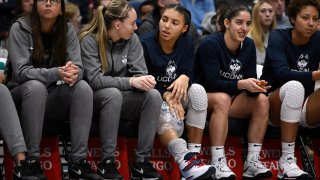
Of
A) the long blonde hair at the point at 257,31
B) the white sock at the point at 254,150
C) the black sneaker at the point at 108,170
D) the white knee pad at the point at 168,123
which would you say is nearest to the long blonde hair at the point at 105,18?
the white knee pad at the point at 168,123

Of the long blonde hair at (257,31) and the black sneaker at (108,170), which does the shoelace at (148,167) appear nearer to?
the black sneaker at (108,170)

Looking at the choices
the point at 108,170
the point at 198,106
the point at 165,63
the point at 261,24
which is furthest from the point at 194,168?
the point at 261,24

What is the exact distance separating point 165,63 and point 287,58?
912mm

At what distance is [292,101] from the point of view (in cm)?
512

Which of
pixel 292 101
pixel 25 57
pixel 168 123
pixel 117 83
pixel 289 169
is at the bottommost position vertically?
pixel 289 169

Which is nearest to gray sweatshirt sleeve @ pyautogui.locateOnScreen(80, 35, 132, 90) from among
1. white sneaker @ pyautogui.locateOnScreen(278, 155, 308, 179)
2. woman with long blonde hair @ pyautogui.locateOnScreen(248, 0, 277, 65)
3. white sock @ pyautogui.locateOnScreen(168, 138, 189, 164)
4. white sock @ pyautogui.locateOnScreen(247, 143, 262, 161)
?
white sock @ pyautogui.locateOnScreen(168, 138, 189, 164)

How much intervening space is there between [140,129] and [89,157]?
1.43ft

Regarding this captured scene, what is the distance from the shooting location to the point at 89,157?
5062mm

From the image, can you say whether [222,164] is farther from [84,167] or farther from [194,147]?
[84,167]

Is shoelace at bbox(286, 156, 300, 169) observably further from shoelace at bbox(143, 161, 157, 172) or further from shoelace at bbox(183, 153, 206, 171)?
shoelace at bbox(143, 161, 157, 172)

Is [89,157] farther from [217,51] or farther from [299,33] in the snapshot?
[299,33]

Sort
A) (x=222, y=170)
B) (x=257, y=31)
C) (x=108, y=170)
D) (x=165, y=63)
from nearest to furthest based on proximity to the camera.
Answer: (x=108, y=170)
(x=222, y=170)
(x=165, y=63)
(x=257, y=31)

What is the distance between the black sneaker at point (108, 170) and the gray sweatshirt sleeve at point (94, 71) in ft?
1.66

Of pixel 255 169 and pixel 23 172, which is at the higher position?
pixel 23 172
